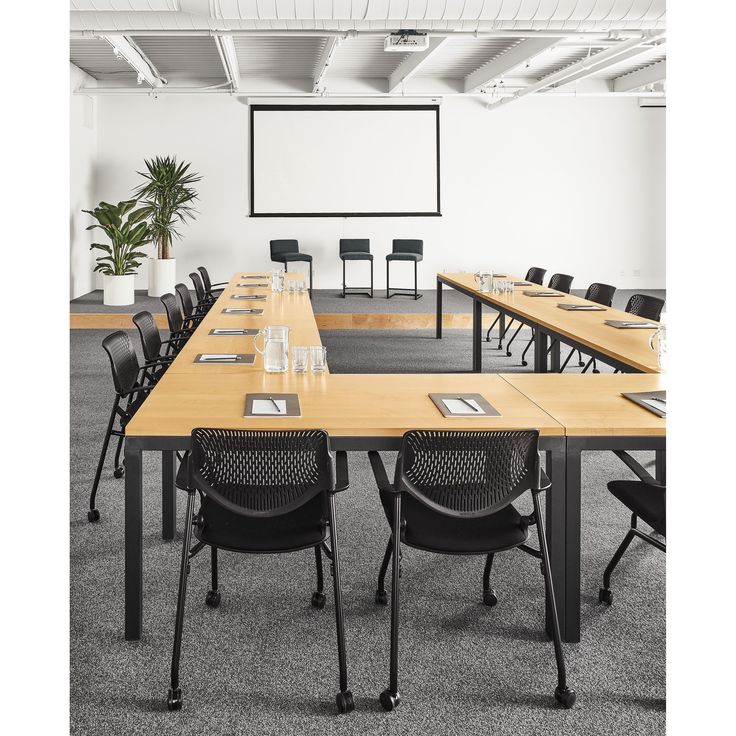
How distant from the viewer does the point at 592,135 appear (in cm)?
1271

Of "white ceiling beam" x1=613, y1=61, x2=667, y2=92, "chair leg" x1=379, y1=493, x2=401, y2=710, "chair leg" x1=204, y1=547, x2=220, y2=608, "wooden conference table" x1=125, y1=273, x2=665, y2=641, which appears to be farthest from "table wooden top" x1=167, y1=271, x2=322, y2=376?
"white ceiling beam" x1=613, y1=61, x2=667, y2=92

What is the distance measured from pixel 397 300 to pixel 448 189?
2.47m

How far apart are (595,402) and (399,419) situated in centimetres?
76

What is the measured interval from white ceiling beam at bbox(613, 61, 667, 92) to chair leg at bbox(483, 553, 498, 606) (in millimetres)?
9900

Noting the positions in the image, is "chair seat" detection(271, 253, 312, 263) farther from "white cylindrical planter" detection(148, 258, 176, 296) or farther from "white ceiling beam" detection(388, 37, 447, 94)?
"white ceiling beam" detection(388, 37, 447, 94)

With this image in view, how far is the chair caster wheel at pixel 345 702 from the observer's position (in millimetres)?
2094

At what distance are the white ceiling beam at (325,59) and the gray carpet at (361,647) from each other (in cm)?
653

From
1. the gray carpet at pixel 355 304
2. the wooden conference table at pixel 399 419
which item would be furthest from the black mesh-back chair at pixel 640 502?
the gray carpet at pixel 355 304

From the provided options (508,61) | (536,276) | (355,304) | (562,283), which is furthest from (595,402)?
(508,61)

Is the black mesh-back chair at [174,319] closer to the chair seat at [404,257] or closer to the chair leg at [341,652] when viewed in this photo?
the chair leg at [341,652]

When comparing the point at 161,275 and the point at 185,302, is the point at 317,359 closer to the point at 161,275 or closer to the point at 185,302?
the point at 185,302

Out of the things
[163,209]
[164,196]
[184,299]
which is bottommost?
[184,299]

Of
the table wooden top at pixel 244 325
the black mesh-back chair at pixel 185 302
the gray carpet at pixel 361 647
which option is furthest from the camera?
the black mesh-back chair at pixel 185 302

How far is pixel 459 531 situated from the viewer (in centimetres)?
238
